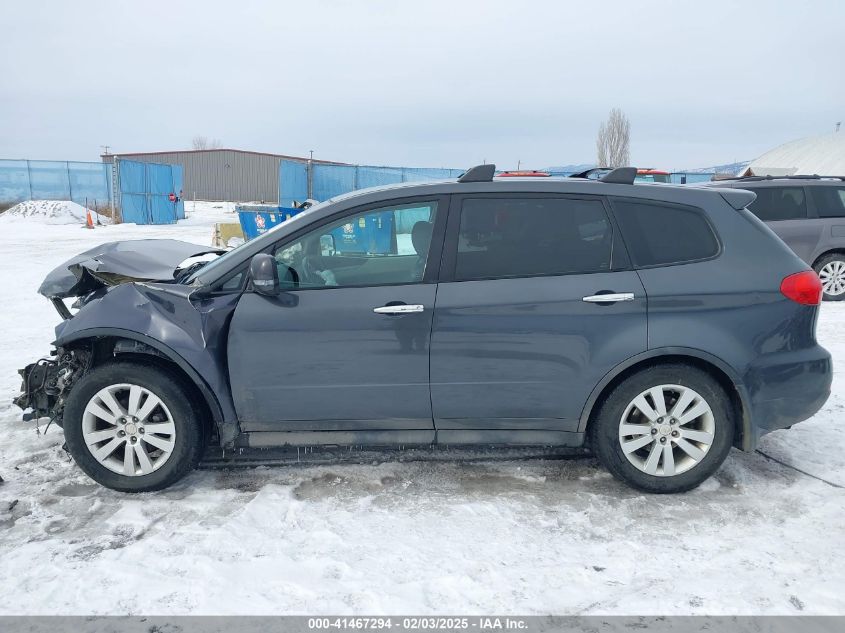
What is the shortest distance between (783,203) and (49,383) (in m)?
9.11

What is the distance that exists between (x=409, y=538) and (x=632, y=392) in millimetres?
1397


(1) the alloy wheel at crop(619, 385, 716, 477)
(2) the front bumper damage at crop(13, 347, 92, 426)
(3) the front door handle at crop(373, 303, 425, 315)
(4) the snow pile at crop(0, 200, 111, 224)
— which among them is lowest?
(1) the alloy wheel at crop(619, 385, 716, 477)

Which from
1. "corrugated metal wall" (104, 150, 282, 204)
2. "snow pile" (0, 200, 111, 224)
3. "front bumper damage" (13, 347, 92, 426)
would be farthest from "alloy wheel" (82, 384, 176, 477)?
"corrugated metal wall" (104, 150, 282, 204)

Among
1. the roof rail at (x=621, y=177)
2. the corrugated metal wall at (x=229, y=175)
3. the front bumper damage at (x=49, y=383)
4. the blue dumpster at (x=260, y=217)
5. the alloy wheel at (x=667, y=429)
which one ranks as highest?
the corrugated metal wall at (x=229, y=175)

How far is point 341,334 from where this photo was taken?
330cm

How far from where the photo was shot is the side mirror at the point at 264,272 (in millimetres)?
3188

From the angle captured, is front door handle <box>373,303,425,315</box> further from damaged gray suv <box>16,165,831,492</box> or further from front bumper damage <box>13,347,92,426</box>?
front bumper damage <box>13,347,92,426</box>

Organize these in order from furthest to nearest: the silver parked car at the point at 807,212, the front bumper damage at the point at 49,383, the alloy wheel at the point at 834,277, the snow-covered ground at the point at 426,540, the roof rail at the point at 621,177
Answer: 1. the alloy wheel at the point at 834,277
2. the silver parked car at the point at 807,212
3. the front bumper damage at the point at 49,383
4. the roof rail at the point at 621,177
5. the snow-covered ground at the point at 426,540

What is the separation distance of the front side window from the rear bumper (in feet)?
6.18

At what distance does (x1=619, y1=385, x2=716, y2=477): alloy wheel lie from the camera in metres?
3.33

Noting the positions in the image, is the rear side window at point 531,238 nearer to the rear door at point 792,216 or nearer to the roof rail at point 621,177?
the roof rail at point 621,177

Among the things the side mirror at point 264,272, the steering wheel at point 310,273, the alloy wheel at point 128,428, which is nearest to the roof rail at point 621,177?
the steering wheel at point 310,273

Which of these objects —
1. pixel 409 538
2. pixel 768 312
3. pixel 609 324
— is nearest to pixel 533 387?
pixel 609 324

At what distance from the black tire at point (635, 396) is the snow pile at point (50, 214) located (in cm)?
2802
